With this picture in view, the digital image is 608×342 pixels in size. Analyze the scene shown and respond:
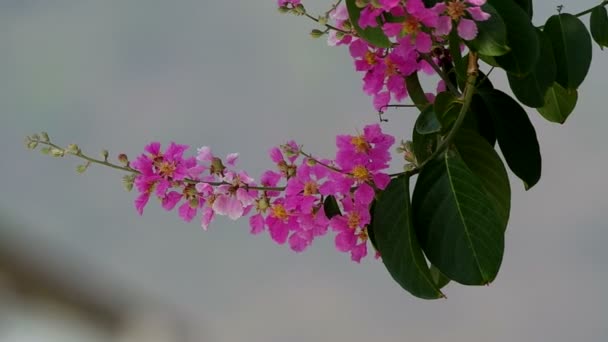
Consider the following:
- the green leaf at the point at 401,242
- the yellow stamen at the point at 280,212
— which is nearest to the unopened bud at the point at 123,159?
the yellow stamen at the point at 280,212

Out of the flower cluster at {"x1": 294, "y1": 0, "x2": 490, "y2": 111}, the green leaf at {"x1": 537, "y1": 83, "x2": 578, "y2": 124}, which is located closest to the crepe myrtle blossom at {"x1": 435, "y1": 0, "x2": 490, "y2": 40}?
the flower cluster at {"x1": 294, "y1": 0, "x2": 490, "y2": 111}

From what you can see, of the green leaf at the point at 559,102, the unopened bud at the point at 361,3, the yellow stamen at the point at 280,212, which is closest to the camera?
the unopened bud at the point at 361,3

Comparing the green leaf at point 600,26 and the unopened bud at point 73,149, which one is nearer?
the unopened bud at point 73,149

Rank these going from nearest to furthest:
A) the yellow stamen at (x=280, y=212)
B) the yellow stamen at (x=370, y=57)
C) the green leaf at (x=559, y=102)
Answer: the yellow stamen at (x=280, y=212) → the yellow stamen at (x=370, y=57) → the green leaf at (x=559, y=102)

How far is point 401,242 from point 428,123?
14 cm

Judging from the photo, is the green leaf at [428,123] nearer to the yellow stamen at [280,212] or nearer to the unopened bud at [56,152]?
the yellow stamen at [280,212]

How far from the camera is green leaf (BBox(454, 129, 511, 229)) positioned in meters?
0.75

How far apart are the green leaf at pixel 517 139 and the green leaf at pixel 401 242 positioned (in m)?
0.17

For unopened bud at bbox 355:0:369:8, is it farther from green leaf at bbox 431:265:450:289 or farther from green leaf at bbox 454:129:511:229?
green leaf at bbox 431:265:450:289

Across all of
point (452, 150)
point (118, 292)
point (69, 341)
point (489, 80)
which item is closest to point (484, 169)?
point (452, 150)

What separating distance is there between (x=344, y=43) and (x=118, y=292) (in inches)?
59.5

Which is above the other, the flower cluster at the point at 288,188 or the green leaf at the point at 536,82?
the green leaf at the point at 536,82

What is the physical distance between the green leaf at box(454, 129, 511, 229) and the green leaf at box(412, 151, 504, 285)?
53 millimetres

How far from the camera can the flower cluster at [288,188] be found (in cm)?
71
